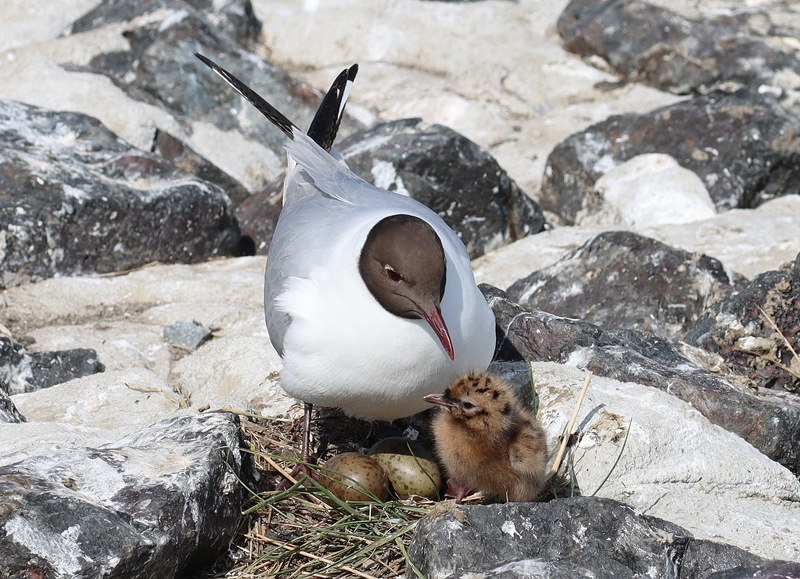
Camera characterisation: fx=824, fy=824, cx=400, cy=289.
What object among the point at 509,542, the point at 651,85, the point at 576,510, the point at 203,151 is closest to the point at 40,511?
the point at 509,542

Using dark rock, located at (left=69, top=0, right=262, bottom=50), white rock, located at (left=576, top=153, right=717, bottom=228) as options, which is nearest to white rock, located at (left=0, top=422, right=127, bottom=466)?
white rock, located at (left=576, top=153, right=717, bottom=228)

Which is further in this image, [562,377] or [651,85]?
[651,85]

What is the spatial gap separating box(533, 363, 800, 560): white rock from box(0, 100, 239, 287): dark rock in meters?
3.93

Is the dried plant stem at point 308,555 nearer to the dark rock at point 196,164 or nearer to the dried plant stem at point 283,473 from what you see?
the dried plant stem at point 283,473

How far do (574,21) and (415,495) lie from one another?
1019 cm

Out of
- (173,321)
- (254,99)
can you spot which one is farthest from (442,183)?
(254,99)

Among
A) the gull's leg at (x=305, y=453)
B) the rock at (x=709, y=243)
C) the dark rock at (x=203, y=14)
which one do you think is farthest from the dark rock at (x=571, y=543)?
the dark rock at (x=203, y=14)

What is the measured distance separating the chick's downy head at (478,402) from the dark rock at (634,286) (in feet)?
6.69

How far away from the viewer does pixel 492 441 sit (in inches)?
130

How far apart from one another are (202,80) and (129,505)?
24.7 feet

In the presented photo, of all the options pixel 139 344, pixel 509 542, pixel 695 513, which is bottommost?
pixel 139 344

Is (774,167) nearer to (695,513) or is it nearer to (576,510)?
(695,513)

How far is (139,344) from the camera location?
517cm

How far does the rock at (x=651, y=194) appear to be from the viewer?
7.22 meters
